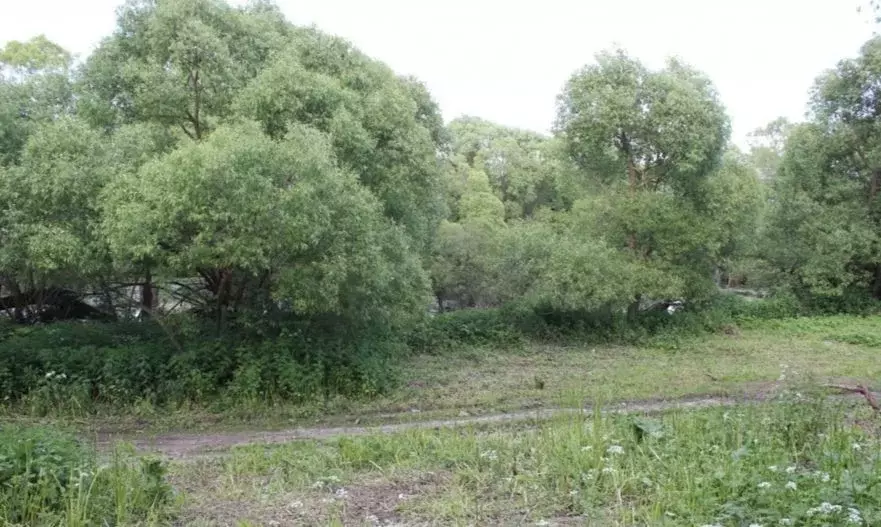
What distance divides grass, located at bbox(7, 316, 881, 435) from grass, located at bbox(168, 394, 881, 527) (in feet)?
6.66

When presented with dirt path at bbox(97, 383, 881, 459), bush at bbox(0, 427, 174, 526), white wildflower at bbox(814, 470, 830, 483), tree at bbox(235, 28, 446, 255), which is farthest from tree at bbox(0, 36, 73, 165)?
white wildflower at bbox(814, 470, 830, 483)

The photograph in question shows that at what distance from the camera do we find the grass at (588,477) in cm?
414

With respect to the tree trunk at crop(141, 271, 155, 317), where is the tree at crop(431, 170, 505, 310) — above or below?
above

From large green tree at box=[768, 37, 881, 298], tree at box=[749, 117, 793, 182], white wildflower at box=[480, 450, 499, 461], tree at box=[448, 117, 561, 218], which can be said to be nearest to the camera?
white wildflower at box=[480, 450, 499, 461]

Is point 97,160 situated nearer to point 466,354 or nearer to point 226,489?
point 226,489

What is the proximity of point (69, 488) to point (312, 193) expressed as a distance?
6056 mm

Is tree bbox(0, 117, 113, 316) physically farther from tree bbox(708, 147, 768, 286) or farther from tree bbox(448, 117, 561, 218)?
tree bbox(448, 117, 561, 218)

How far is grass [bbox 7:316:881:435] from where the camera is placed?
1110cm

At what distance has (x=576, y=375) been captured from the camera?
14.9m

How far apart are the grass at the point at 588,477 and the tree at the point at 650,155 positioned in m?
14.0

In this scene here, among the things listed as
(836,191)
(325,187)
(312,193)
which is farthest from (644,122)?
(312,193)

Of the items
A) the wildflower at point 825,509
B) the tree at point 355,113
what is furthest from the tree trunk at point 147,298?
the wildflower at point 825,509

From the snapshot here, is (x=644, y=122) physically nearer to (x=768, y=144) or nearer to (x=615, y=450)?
(x=615, y=450)

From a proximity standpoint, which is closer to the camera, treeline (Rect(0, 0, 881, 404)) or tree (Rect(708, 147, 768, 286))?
treeline (Rect(0, 0, 881, 404))
